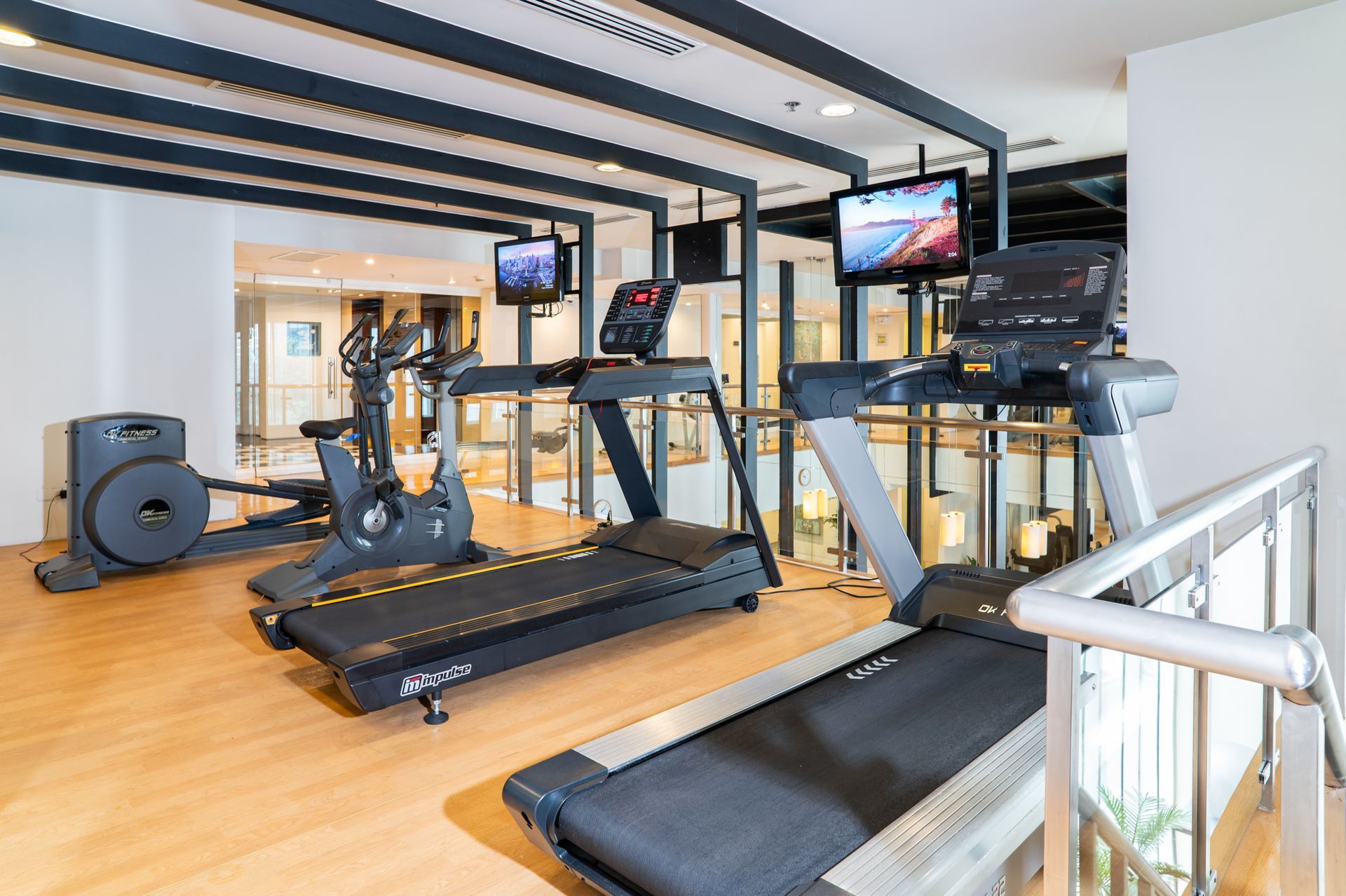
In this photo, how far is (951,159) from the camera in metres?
5.82

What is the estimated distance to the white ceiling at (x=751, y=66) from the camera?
3314 mm

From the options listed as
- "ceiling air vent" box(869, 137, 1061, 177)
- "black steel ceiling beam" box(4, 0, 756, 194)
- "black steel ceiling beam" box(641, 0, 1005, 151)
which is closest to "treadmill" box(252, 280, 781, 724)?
"black steel ceiling beam" box(641, 0, 1005, 151)

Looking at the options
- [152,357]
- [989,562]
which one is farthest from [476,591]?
[152,357]

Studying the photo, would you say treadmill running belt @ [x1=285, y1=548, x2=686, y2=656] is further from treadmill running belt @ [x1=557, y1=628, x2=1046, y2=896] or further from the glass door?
the glass door

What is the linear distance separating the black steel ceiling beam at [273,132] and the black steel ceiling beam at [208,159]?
463 millimetres

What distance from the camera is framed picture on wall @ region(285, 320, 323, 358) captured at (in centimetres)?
788

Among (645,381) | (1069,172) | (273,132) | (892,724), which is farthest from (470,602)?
(1069,172)

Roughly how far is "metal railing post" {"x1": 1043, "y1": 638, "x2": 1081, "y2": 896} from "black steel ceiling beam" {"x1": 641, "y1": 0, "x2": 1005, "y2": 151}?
266cm

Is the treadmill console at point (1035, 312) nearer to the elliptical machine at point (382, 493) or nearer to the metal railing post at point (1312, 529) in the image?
the metal railing post at point (1312, 529)

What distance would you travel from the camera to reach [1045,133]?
199 inches

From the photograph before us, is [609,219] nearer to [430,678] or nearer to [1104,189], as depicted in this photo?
[1104,189]

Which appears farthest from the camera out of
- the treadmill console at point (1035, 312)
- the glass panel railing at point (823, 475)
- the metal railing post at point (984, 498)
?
the metal railing post at point (984, 498)

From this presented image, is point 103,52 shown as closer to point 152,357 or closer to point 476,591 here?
point 476,591

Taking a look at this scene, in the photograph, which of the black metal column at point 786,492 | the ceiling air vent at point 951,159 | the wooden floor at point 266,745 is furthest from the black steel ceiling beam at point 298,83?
the wooden floor at point 266,745
